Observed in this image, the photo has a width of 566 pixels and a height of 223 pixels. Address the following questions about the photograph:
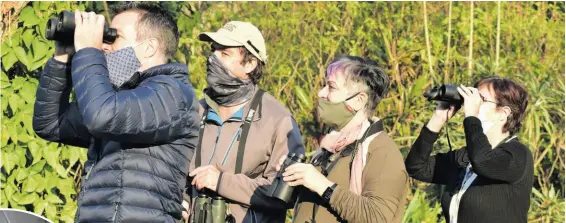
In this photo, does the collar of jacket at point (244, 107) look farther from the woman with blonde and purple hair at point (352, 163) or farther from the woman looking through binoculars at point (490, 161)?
the woman looking through binoculars at point (490, 161)

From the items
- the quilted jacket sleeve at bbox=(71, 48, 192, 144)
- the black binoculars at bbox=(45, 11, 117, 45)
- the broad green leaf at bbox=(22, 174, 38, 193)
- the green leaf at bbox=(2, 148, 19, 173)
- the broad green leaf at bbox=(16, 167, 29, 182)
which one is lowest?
the broad green leaf at bbox=(22, 174, 38, 193)

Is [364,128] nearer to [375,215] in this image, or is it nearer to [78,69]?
[375,215]

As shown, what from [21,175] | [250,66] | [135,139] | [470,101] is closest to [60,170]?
[21,175]

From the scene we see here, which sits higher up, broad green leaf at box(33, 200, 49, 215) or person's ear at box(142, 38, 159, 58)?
person's ear at box(142, 38, 159, 58)

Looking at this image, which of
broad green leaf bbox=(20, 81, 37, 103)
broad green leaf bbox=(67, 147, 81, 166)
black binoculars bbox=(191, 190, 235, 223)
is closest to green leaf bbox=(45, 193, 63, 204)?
broad green leaf bbox=(67, 147, 81, 166)

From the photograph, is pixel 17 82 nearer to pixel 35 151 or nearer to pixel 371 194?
pixel 35 151

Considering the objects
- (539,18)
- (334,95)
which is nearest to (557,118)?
(539,18)

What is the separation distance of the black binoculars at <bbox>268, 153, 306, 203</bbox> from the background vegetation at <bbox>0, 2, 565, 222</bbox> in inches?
93.0

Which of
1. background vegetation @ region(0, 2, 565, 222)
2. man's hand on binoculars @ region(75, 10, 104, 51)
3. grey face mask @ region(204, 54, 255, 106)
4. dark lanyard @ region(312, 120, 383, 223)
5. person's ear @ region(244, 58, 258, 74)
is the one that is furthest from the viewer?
background vegetation @ region(0, 2, 565, 222)

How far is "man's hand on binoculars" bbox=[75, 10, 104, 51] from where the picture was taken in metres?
3.82

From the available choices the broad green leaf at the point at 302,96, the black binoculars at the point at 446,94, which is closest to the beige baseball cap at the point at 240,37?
the black binoculars at the point at 446,94

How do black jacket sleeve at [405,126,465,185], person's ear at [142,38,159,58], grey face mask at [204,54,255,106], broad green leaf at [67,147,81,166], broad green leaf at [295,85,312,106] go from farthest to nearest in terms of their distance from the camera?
broad green leaf at [295,85,312,106]
broad green leaf at [67,147,81,166]
black jacket sleeve at [405,126,465,185]
grey face mask at [204,54,255,106]
person's ear at [142,38,159,58]

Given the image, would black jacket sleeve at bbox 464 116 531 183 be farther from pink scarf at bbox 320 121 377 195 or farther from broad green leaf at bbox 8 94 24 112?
broad green leaf at bbox 8 94 24 112

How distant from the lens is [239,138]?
16.2ft
